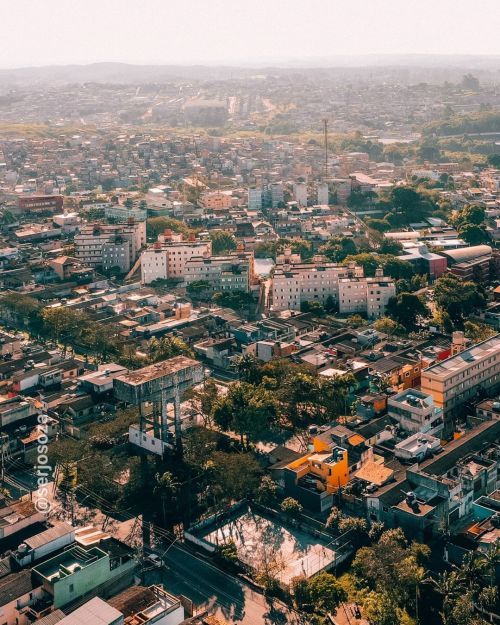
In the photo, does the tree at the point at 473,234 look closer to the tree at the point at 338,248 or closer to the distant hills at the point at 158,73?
the tree at the point at 338,248

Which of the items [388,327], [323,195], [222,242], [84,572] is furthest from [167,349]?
[323,195]

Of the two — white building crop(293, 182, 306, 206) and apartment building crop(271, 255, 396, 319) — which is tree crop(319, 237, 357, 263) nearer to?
apartment building crop(271, 255, 396, 319)

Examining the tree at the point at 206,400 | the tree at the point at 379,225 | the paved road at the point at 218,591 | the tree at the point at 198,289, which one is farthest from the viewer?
the tree at the point at 379,225

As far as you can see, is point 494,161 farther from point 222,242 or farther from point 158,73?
point 158,73

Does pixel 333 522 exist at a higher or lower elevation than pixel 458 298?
lower

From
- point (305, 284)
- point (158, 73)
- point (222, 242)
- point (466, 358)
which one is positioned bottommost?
point (222, 242)

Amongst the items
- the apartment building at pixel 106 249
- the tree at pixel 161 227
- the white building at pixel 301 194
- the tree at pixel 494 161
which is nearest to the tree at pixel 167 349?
the apartment building at pixel 106 249

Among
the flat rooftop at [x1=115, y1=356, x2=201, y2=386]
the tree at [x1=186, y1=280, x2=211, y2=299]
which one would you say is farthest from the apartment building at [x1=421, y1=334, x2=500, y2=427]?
the tree at [x1=186, y1=280, x2=211, y2=299]
